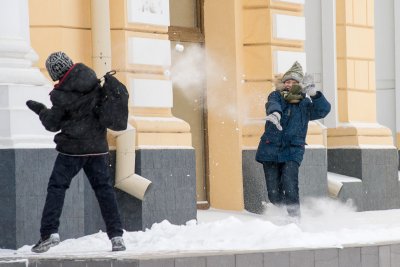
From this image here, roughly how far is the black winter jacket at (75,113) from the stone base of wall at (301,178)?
5329 mm

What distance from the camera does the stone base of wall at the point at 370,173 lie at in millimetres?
16953

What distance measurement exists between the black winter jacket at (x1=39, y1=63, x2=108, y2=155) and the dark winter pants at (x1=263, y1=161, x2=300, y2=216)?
3.37m

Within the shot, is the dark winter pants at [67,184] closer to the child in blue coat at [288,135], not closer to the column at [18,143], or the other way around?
the column at [18,143]

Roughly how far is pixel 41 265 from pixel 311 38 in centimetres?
876

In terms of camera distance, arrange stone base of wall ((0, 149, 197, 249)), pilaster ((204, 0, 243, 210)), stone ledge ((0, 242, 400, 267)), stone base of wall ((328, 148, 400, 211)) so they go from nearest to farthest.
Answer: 1. stone ledge ((0, 242, 400, 267))
2. stone base of wall ((0, 149, 197, 249))
3. pilaster ((204, 0, 243, 210))
4. stone base of wall ((328, 148, 400, 211))

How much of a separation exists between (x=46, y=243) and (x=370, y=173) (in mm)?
8086

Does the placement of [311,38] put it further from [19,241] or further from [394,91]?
[19,241]

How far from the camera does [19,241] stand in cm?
1086

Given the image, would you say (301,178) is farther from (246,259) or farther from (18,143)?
(246,259)

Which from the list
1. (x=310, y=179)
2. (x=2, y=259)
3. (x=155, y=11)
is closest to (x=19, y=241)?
(x=2, y=259)

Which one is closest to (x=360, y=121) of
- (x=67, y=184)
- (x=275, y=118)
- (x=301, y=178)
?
(x=301, y=178)

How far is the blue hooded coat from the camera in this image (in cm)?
1284

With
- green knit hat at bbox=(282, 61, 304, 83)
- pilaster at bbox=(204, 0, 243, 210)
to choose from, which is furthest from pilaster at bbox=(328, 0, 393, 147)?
green knit hat at bbox=(282, 61, 304, 83)

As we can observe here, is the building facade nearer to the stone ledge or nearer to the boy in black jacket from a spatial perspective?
the boy in black jacket
